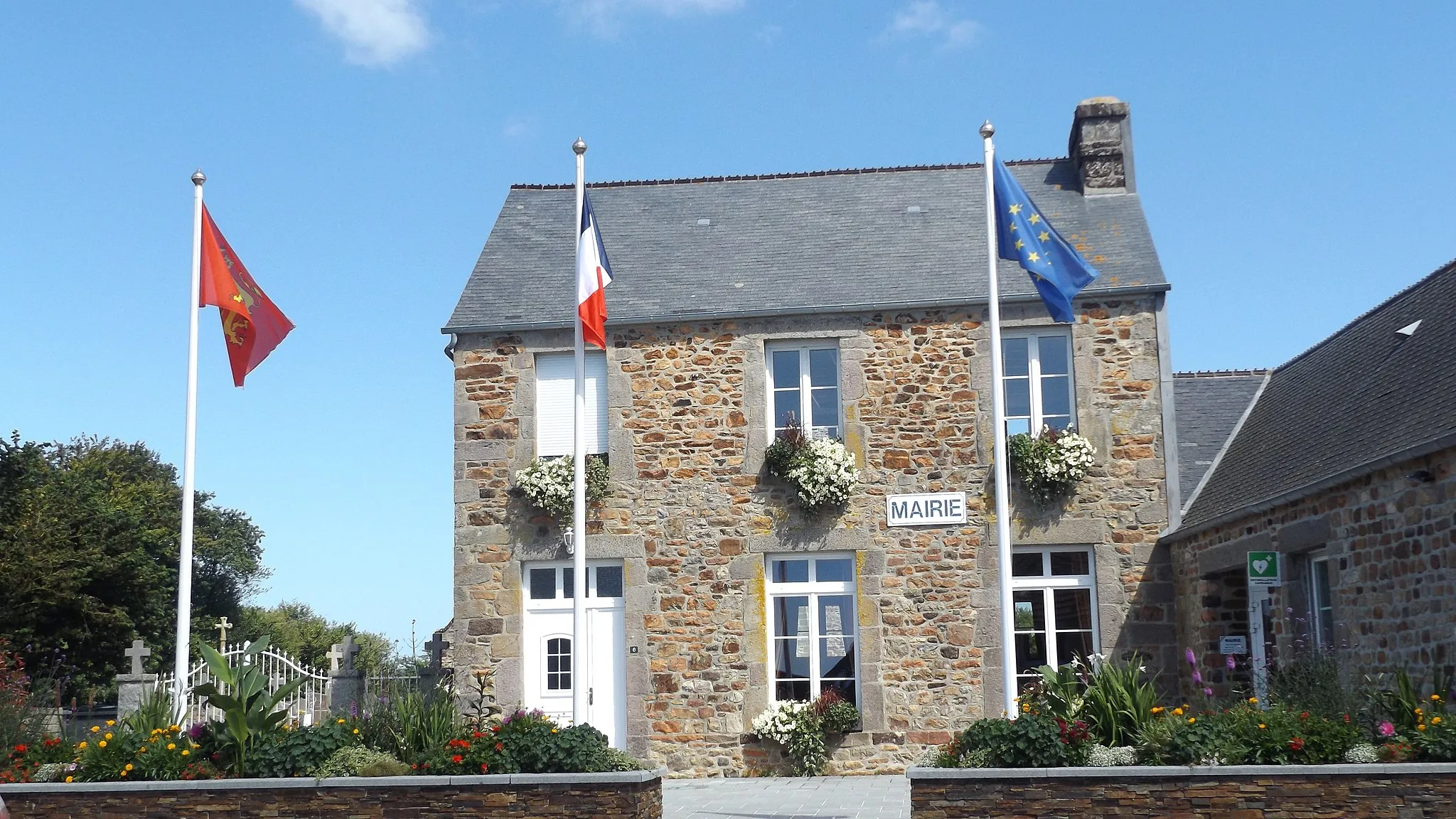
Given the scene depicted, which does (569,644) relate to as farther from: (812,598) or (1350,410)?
(1350,410)

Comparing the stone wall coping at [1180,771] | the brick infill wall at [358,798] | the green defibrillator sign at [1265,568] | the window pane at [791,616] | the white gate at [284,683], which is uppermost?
the green defibrillator sign at [1265,568]

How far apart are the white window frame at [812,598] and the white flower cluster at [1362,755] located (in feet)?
20.0

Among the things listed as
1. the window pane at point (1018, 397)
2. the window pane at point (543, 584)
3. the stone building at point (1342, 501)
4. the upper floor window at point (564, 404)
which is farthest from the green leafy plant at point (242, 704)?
the window pane at point (1018, 397)

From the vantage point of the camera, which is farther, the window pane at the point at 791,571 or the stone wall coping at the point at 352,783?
the window pane at the point at 791,571

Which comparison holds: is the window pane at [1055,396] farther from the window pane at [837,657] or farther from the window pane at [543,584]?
the window pane at [543,584]

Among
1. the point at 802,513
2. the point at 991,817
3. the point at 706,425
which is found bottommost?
the point at 991,817

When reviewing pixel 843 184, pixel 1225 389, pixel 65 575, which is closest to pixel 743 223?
pixel 843 184

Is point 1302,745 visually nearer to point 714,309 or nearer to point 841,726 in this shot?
point 841,726

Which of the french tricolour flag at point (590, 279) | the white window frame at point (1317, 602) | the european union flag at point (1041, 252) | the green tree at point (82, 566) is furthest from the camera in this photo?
the green tree at point (82, 566)

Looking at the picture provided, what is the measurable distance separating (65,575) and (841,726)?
19.0 m

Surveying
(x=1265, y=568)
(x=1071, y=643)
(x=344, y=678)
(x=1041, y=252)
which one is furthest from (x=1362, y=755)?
(x=344, y=678)

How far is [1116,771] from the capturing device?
826 centimetres

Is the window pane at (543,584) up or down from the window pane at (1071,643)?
up

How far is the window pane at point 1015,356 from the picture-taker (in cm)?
1417
